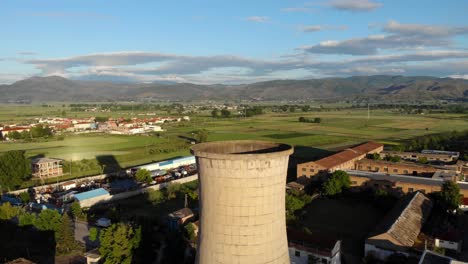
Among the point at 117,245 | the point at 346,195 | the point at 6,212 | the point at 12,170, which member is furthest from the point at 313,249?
the point at 12,170

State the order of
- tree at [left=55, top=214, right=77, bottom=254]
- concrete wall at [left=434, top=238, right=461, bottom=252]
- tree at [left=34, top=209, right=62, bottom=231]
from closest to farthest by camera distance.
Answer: concrete wall at [left=434, top=238, right=461, bottom=252] < tree at [left=55, top=214, right=77, bottom=254] < tree at [left=34, top=209, right=62, bottom=231]

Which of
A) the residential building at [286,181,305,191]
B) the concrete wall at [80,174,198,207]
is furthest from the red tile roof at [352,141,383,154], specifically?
the concrete wall at [80,174,198,207]

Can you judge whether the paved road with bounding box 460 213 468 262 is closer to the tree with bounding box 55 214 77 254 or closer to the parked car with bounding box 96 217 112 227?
the parked car with bounding box 96 217 112 227

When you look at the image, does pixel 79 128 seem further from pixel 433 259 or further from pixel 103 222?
pixel 433 259

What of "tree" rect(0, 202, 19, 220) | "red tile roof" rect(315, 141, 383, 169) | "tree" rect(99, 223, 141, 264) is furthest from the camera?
"red tile roof" rect(315, 141, 383, 169)

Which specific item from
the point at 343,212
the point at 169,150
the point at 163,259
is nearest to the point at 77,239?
the point at 163,259

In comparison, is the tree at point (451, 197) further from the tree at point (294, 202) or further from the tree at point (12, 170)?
the tree at point (12, 170)

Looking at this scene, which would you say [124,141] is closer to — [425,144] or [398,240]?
[425,144]

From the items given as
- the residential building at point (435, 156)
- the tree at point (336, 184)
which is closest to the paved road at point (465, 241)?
the tree at point (336, 184)
